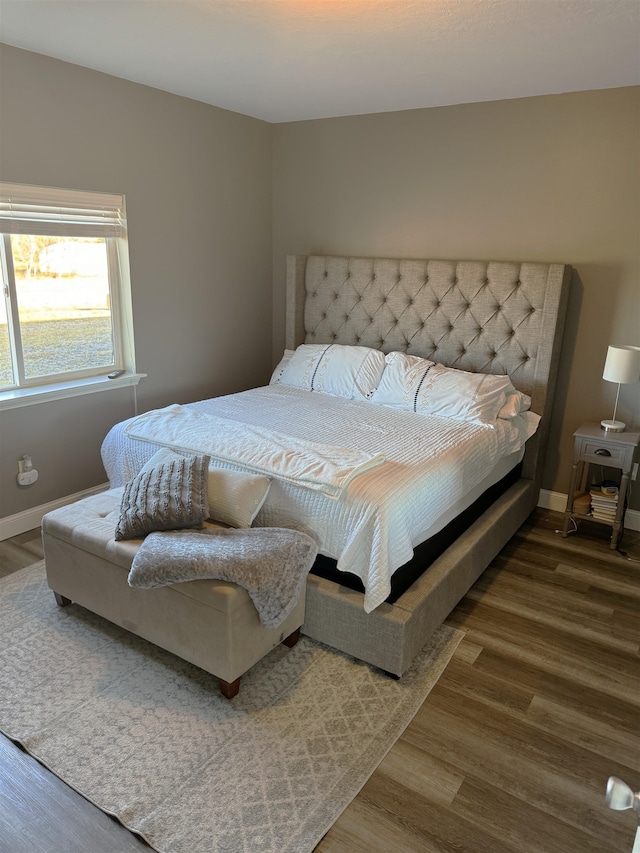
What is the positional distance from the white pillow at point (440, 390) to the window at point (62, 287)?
5.18ft

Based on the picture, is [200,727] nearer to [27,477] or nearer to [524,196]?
[27,477]

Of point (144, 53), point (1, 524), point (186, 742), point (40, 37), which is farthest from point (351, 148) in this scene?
point (186, 742)

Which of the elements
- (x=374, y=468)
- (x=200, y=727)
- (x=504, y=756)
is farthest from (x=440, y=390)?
(x=200, y=727)

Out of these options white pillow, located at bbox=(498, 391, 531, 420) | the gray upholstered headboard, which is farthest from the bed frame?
white pillow, located at bbox=(498, 391, 531, 420)

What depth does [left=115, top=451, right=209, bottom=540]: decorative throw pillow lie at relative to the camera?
216cm

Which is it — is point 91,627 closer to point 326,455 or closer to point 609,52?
point 326,455

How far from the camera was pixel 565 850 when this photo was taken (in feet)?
5.03

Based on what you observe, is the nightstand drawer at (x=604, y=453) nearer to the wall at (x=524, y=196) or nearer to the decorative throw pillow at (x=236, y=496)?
the wall at (x=524, y=196)

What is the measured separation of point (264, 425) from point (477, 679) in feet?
4.82

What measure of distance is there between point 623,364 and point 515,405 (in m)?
0.55

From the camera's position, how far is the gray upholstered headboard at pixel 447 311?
3.23 metres

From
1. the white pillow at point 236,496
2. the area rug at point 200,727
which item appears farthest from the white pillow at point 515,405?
the white pillow at point 236,496

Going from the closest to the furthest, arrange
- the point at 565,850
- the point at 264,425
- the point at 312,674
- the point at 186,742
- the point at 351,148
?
the point at 565,850 → the point at 186,742 → the point at 312,674 → the point at 264,425 → the point at 351,148

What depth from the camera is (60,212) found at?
117 inches
